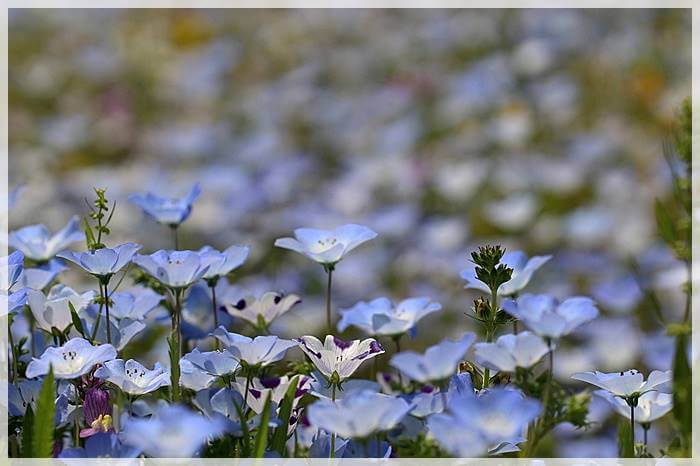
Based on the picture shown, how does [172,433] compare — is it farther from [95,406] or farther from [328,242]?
[328,242]

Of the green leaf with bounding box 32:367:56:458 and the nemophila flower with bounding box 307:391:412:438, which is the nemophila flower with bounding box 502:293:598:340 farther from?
the green leaf with bounding box 32:367:56:458

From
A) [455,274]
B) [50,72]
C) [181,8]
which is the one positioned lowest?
[455,274]

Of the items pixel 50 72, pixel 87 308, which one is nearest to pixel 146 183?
pixel 50 72

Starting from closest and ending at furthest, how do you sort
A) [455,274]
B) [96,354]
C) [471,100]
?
[96,354] → [455,274] → [471,100]

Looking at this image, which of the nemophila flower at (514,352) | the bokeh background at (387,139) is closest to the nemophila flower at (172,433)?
the nemophila flower at (514,352)

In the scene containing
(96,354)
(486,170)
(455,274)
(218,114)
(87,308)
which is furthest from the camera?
(218,114)

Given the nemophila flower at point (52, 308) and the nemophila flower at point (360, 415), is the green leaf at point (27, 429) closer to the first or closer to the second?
the nemophila flower at point (52, 308)

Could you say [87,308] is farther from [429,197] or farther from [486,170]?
[486,170]
